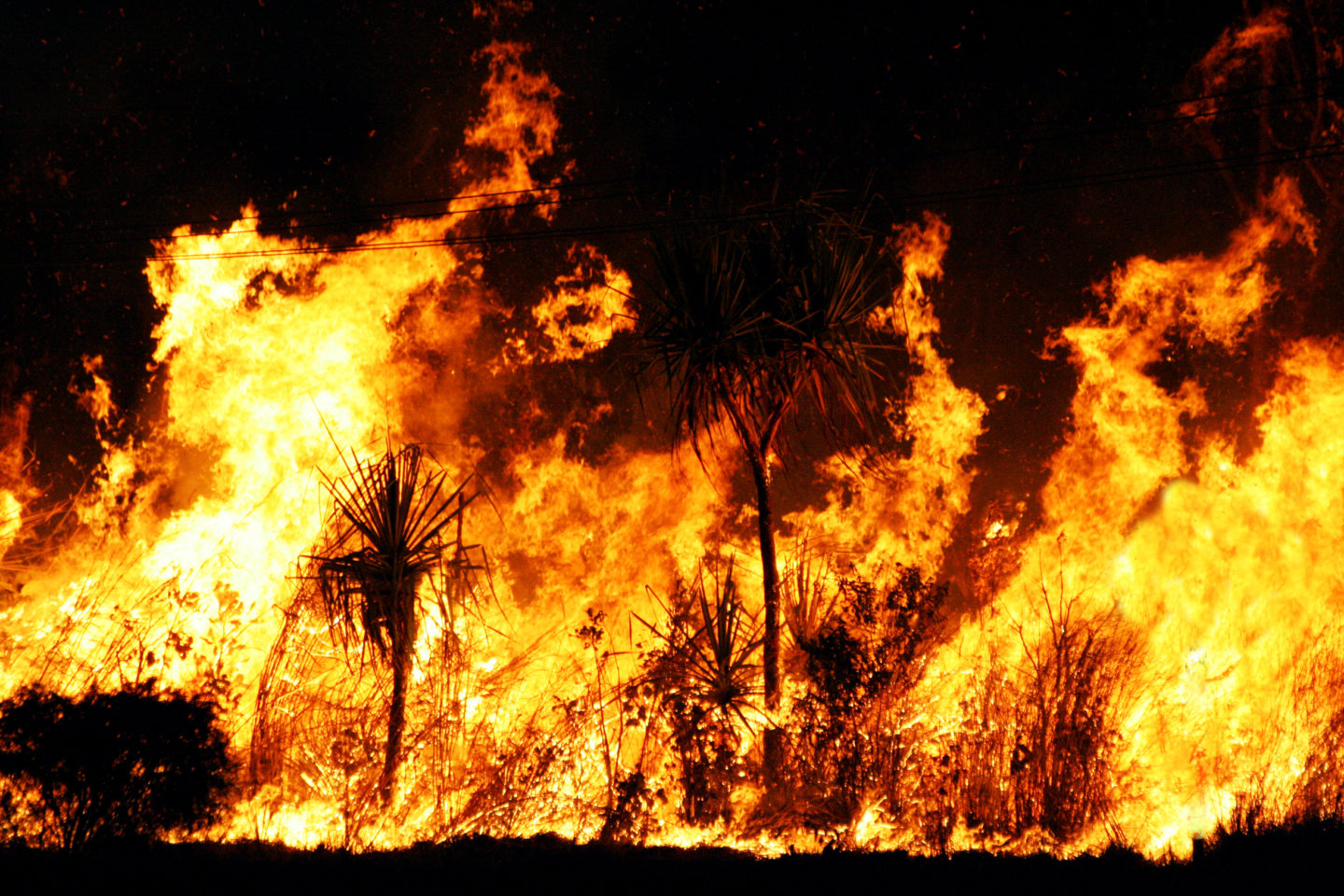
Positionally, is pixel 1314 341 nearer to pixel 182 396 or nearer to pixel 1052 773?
pixel 1052 773

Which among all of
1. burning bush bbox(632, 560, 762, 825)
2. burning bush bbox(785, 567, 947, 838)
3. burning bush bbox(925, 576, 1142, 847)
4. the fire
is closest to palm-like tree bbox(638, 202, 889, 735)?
burning bush bbox(632, 560, 762, 825)

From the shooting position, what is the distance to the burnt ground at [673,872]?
20.2ft

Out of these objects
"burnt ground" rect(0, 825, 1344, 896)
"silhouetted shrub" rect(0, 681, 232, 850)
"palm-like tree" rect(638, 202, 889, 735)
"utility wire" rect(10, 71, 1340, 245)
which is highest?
"utility wire" rect(10, 71, 1340, 245)

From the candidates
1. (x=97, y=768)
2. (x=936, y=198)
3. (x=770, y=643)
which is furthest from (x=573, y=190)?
(x=97, y=768)

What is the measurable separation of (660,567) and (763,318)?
15.5 feet

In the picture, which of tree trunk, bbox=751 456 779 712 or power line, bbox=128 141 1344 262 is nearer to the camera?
tree trunk, bbox=751 456 779 712

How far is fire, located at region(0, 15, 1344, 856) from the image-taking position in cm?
794

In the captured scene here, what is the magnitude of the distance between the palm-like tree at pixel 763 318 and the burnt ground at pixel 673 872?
7.19ft

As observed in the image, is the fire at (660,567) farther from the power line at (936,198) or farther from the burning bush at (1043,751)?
the power line at (936,198)

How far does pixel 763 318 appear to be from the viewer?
8.59 m

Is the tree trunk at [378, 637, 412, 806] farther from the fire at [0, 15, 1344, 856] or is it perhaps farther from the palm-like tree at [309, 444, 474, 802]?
the fire at [0, 15, 1344, 856]

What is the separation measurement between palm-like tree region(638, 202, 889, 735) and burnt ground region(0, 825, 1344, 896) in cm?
219

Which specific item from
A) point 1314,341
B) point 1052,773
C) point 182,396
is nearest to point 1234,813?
point 1052,773

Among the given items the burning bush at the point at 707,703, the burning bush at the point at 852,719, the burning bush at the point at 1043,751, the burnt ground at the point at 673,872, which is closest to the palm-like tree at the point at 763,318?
the burning bush at the point at 707,703
